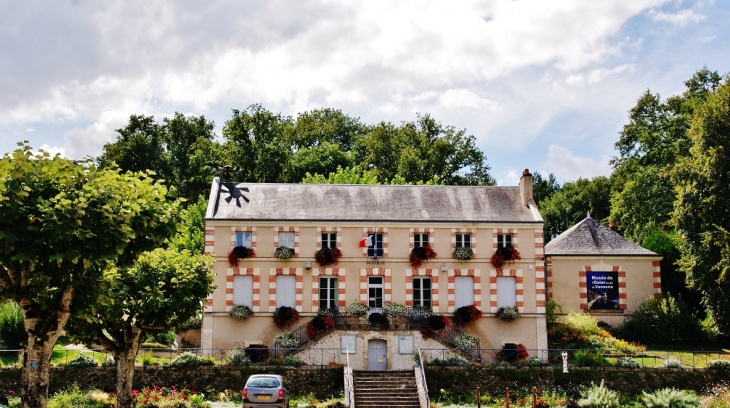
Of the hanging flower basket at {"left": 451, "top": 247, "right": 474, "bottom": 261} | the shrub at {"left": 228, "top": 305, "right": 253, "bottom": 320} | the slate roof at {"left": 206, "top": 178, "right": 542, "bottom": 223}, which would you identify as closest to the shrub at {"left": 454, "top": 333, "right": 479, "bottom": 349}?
the hanging flower basket at {"left": 451, "top": 247, "right": 474, "bottom": 261}

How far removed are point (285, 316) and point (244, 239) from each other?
351cm

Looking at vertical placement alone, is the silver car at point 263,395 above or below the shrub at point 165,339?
below

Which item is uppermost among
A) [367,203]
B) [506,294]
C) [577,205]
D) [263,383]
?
[577,205]

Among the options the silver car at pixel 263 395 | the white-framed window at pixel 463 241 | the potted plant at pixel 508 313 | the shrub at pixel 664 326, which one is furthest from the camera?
the shrub at pixel 664 326

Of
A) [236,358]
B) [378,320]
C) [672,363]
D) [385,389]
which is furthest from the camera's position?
[378,320]

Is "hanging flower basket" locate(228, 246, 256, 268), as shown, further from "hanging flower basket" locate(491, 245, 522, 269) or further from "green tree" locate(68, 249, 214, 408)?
"hanging flower basket" locate(491, 245, 522, 269)

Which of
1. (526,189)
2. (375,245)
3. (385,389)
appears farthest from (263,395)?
(526,189)

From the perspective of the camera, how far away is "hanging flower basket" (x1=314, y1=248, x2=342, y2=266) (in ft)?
104

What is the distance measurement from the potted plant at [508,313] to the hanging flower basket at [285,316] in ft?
26.0

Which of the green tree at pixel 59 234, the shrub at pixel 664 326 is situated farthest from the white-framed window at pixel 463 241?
the green tree at pixel 59 234

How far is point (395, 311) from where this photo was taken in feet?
102

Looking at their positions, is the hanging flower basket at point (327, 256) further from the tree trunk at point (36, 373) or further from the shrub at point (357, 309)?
the tree trunk at point (36, 373)

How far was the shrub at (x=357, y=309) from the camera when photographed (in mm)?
31219

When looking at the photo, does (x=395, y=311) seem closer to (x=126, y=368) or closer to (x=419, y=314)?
(x=419, y=314)
